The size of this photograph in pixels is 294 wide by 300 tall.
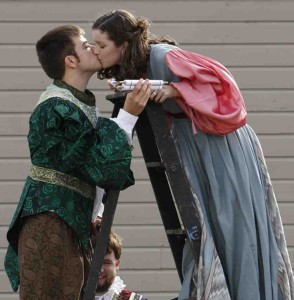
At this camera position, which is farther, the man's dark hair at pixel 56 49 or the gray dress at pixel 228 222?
the man's dark hair at pixel 56 49

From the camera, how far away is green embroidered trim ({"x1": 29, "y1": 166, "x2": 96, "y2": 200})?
514 centimetres

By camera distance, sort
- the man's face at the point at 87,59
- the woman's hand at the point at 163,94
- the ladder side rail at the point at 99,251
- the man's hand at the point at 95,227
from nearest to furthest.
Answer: the ladder side rail at the point at 99,251 → the woman's hand at the point at 163,94 → the man's face at the point at 87,59 → the man's hand at the point at 95,227

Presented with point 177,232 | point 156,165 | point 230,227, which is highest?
point 156,165

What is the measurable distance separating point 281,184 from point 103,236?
3.74m

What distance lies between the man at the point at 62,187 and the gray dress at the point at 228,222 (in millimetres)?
268

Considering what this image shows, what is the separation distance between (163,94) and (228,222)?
567mm

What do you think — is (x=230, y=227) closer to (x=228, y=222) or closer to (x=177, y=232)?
(x=228, y=222)

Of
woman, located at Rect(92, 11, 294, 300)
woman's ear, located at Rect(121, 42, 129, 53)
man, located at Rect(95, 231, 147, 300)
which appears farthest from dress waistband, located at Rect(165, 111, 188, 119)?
man, located at Rect(95, 231, 147, 300)

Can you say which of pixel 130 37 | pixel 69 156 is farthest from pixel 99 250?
pixel 130 37

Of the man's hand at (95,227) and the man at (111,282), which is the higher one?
the man's hand at (95,227)

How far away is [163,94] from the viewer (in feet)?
16.2

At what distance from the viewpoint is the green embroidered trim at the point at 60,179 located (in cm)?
514

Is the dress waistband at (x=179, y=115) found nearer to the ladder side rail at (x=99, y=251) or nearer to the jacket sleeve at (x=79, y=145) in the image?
the jacket sleeve at (x=79, y=145)

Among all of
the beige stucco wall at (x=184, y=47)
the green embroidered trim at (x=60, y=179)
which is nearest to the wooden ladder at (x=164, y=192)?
the green embroidered trim at (x=60, y=179)
